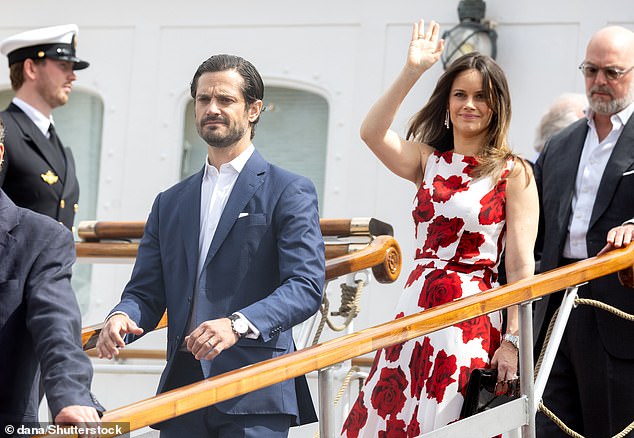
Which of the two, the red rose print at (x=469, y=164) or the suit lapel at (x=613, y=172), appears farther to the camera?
the suit lapel at (x=613, y=172)

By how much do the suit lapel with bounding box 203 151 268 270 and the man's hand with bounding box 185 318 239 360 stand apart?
1.14ft

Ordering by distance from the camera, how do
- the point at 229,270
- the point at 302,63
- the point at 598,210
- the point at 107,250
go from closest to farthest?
the point at 229,270 → the point at 598,210 → the point at 107,250 → the point at 302,63

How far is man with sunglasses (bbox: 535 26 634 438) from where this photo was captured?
4.10 meters

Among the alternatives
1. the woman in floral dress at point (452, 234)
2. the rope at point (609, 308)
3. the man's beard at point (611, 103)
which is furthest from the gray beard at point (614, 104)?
the rope at point (609, 308)

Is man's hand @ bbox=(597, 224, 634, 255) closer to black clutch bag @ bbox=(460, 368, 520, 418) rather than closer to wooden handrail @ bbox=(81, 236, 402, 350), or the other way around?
black clutch bag @ bbox=(460, 368, 520, 418)

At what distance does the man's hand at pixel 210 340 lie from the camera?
310 centimetres

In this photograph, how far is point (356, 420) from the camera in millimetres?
3861

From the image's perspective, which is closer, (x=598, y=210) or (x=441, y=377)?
(x=441, y=377)

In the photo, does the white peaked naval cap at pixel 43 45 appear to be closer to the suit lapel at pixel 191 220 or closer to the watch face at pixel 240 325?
the suit lapel at pixel 191 220

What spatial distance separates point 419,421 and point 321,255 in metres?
0.63

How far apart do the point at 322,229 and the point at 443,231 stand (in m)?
0.89

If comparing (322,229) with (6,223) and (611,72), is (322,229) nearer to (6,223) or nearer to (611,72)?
(611,72)

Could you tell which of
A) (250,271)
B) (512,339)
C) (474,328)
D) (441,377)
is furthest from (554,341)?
(250,271)

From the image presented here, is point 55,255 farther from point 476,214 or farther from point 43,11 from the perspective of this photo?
point 43,11
